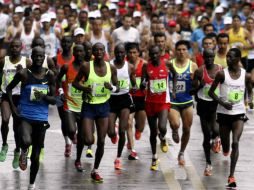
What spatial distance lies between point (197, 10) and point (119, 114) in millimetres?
16187

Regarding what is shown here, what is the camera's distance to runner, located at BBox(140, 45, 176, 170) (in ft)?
59.9

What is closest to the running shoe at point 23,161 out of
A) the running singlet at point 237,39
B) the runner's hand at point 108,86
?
the runner's hand at point 108,86

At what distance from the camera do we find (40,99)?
16297 mm

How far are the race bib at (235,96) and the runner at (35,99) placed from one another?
245cm

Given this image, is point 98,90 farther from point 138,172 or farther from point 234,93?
point 234,93

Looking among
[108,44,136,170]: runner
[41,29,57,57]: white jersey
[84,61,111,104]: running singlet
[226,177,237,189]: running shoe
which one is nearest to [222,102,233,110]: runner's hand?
[226,177,237,189]: running shoe

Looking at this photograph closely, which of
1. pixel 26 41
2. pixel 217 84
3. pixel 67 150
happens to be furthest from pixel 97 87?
pixel 26 41

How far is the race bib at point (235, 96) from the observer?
17.1m

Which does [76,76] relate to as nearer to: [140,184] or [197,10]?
[140,184]

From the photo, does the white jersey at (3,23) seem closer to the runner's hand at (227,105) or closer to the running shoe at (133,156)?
the running shoe at (133,156)

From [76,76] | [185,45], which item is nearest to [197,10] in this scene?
[185,45]

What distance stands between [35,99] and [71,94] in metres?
2.65

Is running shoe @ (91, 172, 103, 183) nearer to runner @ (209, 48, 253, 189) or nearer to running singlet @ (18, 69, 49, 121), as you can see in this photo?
running singlet @ (18, 69, 49, 121)

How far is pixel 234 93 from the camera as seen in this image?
17.1m
